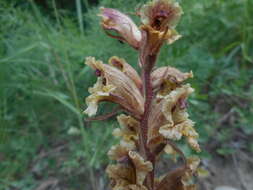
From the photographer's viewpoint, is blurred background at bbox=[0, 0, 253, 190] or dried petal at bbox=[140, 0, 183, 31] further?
blurred background at bbox=[0, 0, 253, 190]

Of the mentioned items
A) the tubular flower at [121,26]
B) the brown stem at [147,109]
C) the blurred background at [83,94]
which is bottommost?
the blurred background at [83,94]

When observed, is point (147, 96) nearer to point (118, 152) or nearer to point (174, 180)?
point (118, 152)

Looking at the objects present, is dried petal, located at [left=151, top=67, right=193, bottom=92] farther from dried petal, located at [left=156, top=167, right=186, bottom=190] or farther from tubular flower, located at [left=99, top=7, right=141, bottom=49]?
dried petal, located at [left=156, top=167, right=186, bottom=190]

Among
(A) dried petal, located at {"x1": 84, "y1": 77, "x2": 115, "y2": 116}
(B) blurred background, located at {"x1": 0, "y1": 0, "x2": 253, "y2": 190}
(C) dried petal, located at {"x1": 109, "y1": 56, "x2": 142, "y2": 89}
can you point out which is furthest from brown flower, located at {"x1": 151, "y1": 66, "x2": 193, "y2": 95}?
(B) blurred background, located at {"x1": 0, "y1": 0, "x2": 253, "y2": 190}

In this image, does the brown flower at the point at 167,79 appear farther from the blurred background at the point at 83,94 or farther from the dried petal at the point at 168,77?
the blurred background at the point at 83,94

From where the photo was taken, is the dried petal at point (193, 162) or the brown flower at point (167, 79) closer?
the brown flower at point (167, 79)

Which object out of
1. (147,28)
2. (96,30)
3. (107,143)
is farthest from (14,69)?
(147,28)

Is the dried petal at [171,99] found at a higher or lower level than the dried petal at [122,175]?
higher

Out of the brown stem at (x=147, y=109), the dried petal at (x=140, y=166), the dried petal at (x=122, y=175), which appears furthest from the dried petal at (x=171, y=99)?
the dried petal at (x=122, y=175)
